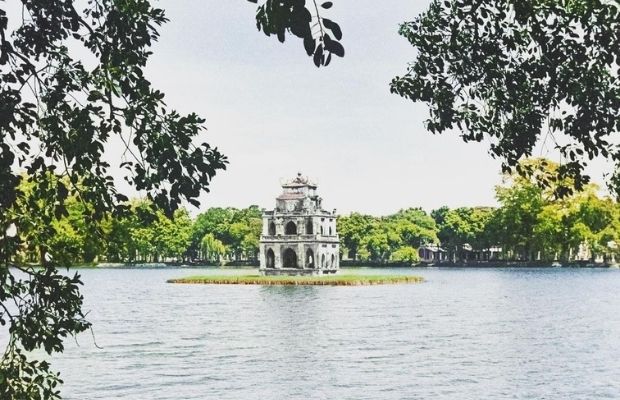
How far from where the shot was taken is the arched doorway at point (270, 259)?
315 feet

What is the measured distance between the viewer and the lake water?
27.2 m

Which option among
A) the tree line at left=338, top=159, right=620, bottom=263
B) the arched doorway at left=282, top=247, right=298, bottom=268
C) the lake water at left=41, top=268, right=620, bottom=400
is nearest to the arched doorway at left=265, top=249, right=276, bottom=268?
the arched doorway at left=282, top=247, right=298, bottom=268

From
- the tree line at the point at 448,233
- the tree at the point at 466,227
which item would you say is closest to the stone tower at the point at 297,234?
the tree line at the point at 448,233

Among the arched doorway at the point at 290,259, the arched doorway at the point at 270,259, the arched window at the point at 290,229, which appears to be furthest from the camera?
the arched doorway at the point at 290,259

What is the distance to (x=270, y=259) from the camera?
3809 inches

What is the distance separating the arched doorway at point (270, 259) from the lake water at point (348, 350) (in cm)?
2902

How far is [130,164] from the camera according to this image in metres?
7.91

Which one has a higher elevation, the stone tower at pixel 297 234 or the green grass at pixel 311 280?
the stone tower at pixel 297 234

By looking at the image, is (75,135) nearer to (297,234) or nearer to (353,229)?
(297,234)

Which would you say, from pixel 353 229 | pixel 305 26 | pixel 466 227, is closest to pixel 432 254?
pixel 466 227

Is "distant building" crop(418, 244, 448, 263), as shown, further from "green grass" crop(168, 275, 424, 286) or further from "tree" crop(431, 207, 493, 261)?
"green grass" crop(168, 275, 424, 286)

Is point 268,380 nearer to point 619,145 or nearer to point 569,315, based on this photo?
point 619,145

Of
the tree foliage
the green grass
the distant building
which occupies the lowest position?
the green grass

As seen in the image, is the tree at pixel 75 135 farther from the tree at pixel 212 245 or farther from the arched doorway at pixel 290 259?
the tree at pixel 212 245
